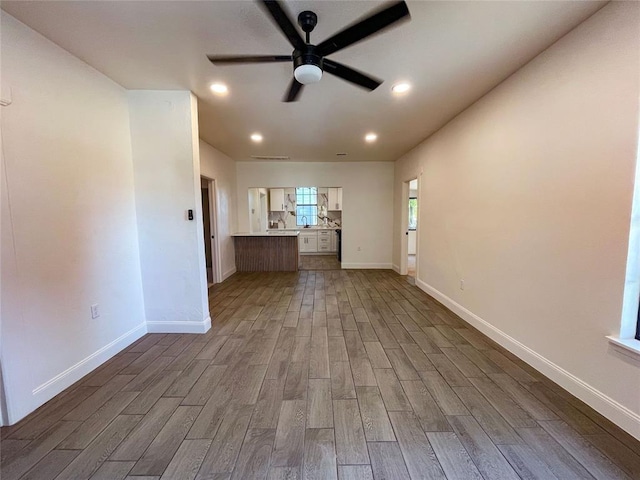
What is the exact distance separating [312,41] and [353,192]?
4.25m

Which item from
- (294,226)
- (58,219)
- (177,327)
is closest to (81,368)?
(177,327)

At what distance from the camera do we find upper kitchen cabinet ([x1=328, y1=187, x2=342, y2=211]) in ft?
29.6

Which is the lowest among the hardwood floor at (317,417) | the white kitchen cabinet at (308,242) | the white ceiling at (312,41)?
the hardwood floor at (317,417)

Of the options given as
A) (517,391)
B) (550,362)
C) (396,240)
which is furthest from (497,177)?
(396,240)

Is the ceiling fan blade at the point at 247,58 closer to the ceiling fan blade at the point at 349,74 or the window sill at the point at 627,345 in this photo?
the ceiling fan blade at the point at 349,74

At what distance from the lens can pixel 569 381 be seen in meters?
1.83

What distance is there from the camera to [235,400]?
5.93ft

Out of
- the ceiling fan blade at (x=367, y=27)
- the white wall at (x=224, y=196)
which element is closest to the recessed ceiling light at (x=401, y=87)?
the ceiling fan blade at (x=367, y=27)

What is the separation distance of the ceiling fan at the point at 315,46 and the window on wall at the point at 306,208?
7.49m

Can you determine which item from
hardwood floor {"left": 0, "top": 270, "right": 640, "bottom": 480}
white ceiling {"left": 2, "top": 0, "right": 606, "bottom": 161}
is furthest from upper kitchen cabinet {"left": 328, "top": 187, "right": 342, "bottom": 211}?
hardwood floor {"left": 0, "top": 270, "right": 640, "bottom": 480}

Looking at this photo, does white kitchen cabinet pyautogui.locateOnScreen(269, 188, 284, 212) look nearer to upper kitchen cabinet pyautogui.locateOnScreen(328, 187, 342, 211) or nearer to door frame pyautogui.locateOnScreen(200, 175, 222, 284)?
upper kitchen cabinet pyautogui.locateOnScreen(328, 187, 342, 211)

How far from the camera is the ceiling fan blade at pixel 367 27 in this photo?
1249 mm

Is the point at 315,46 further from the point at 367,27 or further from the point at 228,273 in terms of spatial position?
the point at 228,273

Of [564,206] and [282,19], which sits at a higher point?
[282,19]
